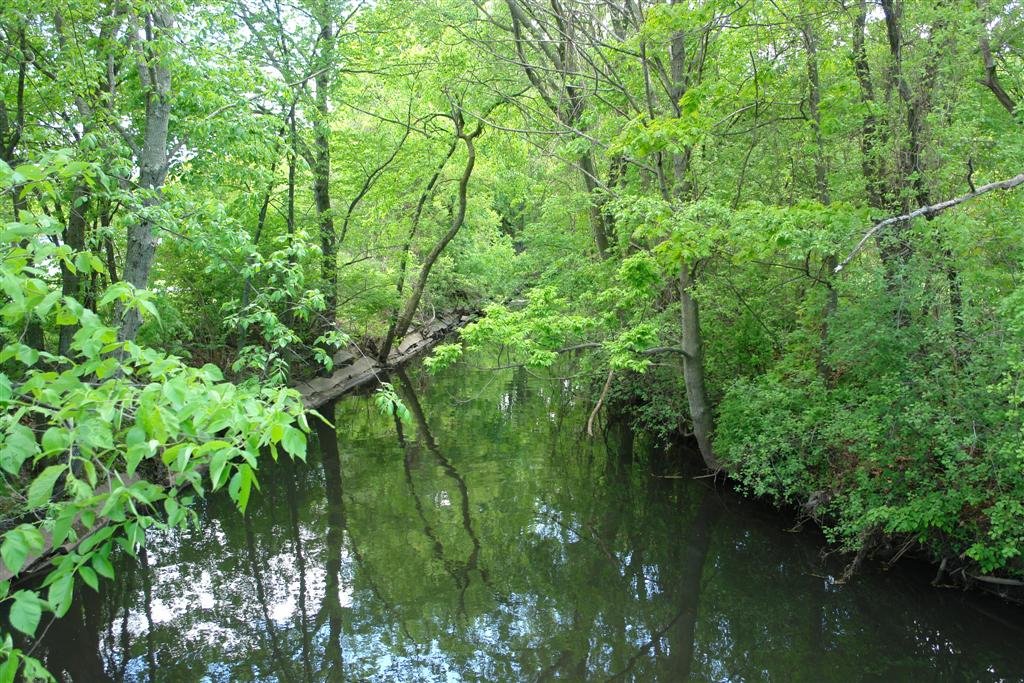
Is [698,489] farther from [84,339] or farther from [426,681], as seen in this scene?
[84,339]

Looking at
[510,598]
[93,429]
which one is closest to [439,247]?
[510,598]

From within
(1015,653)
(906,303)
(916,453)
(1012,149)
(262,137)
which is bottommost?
(1015,653)

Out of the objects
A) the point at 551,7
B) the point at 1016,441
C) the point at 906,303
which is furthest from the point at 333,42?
the point at 1016,441

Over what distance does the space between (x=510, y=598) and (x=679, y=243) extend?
4.77m

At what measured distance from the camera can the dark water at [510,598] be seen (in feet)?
24.3

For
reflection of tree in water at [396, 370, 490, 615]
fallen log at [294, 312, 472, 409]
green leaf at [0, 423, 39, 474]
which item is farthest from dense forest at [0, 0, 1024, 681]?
fallen log at [294, 312, 472, 409]

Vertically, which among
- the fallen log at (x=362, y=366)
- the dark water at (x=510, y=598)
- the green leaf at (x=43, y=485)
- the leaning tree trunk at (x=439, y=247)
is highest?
the leaning tree trunk at (x=439, y=247)

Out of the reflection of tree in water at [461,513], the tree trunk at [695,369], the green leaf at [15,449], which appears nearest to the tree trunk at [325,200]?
the reflection of tree in water at [461,513]

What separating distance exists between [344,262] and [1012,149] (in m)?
16.3

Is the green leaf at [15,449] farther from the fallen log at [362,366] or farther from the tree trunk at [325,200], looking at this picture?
the tree trunk at [325,200]

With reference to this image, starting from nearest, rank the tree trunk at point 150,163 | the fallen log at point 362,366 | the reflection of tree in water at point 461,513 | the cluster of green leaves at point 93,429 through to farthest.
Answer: the cluster of green leaves at point 93,429, the tree trunk at point 150,163, the reflection of tree in water at point 461,513, the fallen log at point 362,366

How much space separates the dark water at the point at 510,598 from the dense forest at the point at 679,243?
0.77 meters

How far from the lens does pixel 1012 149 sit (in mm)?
7738

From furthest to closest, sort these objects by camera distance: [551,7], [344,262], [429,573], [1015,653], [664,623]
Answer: [344,262]
[551,7]
[429,573]
[664,623]
[1015,653]
